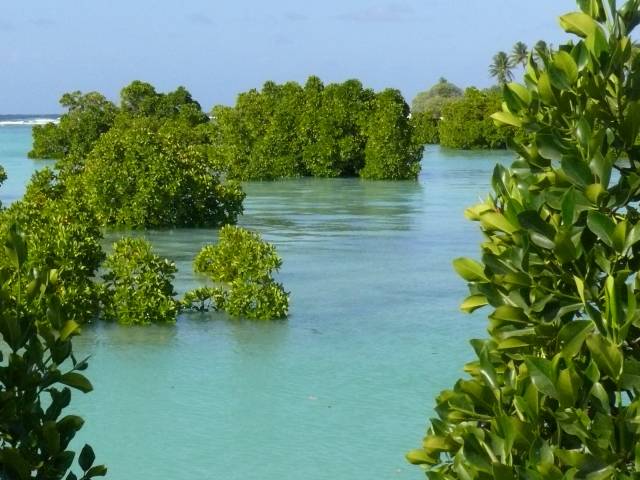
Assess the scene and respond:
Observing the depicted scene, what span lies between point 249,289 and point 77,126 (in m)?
35.4

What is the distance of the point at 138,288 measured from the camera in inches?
413

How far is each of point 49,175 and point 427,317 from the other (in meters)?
8.34

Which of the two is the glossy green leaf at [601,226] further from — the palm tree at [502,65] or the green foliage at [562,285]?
the palm tree at [502,65]

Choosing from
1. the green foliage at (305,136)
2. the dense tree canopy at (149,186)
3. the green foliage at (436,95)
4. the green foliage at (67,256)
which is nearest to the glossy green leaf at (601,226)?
the green foliage at (67,256)

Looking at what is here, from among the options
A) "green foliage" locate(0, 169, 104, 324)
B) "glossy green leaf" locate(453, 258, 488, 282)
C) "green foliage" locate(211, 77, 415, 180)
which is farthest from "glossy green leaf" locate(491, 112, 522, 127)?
"green foliage" locate(211, 77, 415, 180)

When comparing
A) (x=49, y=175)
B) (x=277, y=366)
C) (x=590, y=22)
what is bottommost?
(x=277, y=366)

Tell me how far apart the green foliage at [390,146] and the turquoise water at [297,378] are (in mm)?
17192

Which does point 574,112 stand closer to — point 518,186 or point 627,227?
point 518,186

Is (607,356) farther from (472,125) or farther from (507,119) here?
(472,125)

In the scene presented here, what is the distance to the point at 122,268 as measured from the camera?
10.6m

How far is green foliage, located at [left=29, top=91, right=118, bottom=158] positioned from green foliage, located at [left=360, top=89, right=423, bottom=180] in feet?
42.6

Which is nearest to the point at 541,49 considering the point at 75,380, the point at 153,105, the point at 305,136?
the point at 75,380

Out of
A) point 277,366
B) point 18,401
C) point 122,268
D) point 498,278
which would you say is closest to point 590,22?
point 498,278

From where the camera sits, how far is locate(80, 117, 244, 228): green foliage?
18609mm
